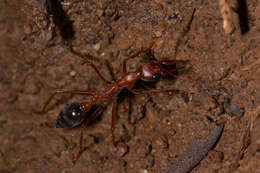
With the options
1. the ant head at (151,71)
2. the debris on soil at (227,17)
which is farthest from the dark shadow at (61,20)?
the debris on soil at (227,17)

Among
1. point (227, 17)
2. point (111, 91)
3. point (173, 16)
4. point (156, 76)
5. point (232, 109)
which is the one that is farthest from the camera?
point (111, 91)

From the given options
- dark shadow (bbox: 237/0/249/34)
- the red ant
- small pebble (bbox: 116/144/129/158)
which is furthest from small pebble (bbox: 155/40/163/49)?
small pebble (bbox: 116/144/129/158)

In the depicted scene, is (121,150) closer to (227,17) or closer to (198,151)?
(198,151)

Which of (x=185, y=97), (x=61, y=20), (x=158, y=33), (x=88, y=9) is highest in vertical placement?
(x=88, y=9)

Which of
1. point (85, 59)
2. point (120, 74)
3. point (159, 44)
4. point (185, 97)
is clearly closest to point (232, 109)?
point (185, 97)

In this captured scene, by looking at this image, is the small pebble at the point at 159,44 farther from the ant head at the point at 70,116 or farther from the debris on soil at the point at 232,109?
the ant head at the point at 70,116

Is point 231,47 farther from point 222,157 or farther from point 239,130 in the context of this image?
point 222,157

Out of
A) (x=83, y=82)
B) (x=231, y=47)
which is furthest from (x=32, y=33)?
(x=231, y=47)

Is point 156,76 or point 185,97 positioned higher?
point 156,76

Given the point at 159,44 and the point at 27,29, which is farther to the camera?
the point at 27,29
